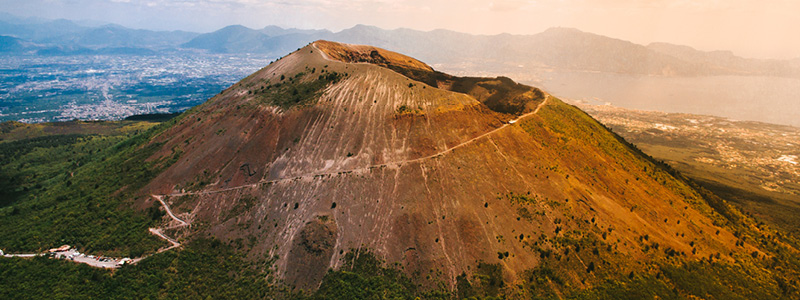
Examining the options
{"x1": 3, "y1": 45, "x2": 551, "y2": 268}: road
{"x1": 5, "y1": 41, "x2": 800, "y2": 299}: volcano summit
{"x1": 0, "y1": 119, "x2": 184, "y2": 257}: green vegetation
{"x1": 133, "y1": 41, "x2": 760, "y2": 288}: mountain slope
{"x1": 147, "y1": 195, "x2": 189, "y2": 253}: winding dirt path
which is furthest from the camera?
{"x1": 0, "y1": 119, "x2": 184, "y2": 257}: green vegetation

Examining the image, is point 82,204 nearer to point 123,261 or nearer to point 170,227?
point 170,227

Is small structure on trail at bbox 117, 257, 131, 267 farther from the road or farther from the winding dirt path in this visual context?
the winding dirt path

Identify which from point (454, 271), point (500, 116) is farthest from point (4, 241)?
point (500, 116)

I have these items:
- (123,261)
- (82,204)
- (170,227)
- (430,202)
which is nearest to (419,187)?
(430,202)

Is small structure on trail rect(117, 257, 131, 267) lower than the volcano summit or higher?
lower

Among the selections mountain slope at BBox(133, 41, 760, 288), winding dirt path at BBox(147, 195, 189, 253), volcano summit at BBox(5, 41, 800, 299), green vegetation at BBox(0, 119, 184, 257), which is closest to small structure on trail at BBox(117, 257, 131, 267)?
green vegetation at BBox(0, 119, 184, 257)

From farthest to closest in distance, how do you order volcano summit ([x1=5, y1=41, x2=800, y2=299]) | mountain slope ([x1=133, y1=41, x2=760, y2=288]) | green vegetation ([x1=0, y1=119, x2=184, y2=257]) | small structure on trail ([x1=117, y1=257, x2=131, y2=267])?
green vegetation ([x1=0, y1=119, x2=184, y2=257])
mountain slope ([x1=133, y1=41, x2=760, y2=288])
small structure on trail ([x1=117, y1=257, x2=131, y2=267])
volcano summit ([x1=5, y1=41, x2=800, y2=299])

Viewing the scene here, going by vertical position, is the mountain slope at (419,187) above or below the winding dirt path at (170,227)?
above

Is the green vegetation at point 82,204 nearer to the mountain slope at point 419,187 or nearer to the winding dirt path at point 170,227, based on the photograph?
the winding dirt path at point 170,227

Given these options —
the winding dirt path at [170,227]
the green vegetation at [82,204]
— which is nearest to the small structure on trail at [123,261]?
the green vegetation at [82,204]

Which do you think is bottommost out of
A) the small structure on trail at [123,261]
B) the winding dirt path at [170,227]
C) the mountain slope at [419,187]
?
the small structure on trail at [123,261]
